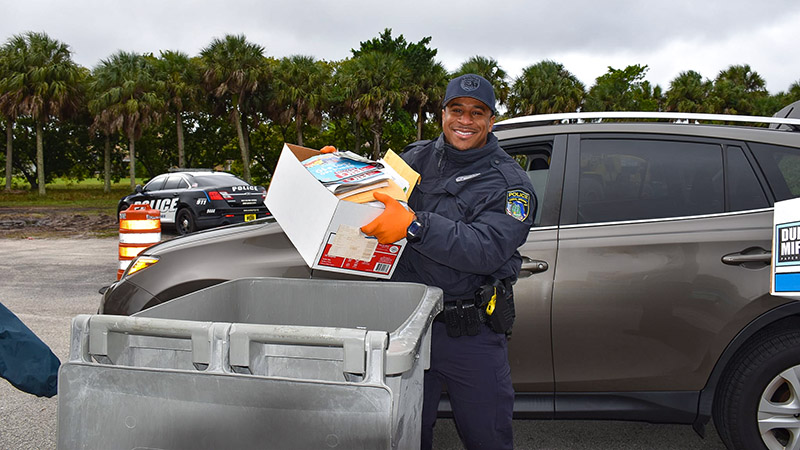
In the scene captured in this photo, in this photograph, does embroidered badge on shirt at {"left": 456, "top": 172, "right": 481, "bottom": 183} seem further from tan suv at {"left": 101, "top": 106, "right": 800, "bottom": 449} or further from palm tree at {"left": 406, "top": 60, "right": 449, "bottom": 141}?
palm tree at {"left": 406, "top": 60, "right": 449, "bottom": 141}

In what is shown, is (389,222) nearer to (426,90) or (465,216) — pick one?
(465,216)

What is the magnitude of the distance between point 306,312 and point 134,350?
0.71 metres

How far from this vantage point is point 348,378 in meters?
1.61

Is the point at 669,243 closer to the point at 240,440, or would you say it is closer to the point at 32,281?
the point at 240,440

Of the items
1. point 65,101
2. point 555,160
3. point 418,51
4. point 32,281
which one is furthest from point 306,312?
point 418,51

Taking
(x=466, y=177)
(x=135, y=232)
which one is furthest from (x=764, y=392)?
(x=135, y=232)

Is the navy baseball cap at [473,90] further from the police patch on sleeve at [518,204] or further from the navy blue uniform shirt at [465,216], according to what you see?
the police patch on sleeve at [518,204]

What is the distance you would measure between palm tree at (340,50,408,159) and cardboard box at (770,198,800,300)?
33.6 meters

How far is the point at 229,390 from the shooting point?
1.38m

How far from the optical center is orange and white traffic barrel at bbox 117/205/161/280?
6.21m

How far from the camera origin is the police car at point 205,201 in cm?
1291

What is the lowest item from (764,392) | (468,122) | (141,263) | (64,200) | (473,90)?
(64,200)

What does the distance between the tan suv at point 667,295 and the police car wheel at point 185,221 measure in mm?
10646

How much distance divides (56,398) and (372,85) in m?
32.9
